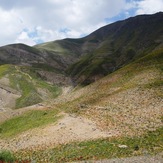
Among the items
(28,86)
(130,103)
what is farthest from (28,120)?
(28,86)

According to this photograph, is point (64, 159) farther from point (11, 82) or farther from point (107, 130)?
point (11, 82)

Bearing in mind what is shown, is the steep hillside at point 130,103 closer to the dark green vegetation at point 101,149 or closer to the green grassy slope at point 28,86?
the dark green vegetation at point 101,149

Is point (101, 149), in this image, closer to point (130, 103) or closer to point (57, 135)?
point (57, 135)

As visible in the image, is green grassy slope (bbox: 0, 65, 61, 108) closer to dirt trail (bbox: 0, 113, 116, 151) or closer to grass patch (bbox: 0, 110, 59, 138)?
grass patch (bbox: 0, 110, 59, 138)

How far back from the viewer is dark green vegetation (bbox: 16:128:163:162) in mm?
28938

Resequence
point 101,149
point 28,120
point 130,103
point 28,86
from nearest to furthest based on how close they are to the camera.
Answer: point 101,149 < point 130,103 < point 28,120 < point 28,86

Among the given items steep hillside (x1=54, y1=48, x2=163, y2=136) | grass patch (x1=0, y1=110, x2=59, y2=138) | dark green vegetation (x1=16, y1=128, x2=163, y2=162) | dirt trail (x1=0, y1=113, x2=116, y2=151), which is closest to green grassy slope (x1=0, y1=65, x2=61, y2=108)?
grass patch (x1=0, y1=110, x2=59, y2=138)

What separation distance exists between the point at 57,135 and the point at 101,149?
1208 cm

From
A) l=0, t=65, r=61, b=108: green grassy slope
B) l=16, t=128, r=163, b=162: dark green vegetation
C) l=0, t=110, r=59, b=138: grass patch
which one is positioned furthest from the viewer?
l=0, t=65, r=61, b=108: green grassy slope

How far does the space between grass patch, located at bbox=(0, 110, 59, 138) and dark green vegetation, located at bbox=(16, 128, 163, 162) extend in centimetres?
1892

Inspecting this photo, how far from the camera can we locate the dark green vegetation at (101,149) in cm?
2894

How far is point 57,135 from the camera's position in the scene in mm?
42125

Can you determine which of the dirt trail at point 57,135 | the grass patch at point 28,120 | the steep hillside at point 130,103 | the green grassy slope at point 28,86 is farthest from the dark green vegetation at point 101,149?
the green grassy slope at point 28,86

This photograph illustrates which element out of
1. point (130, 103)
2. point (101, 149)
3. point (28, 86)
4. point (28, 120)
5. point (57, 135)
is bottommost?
point (101, 149)
